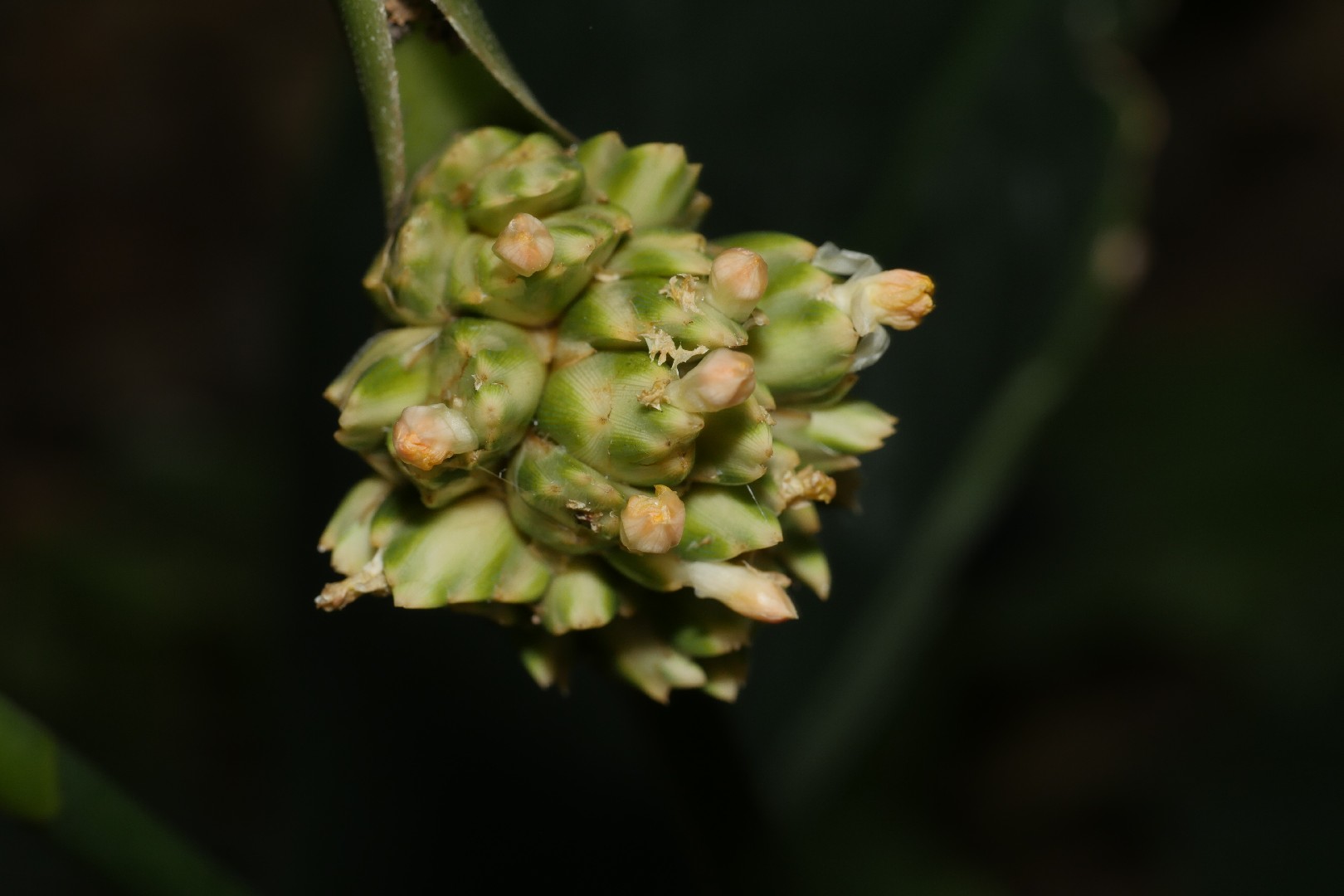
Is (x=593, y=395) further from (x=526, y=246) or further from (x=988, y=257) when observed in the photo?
(x=988, y=257)

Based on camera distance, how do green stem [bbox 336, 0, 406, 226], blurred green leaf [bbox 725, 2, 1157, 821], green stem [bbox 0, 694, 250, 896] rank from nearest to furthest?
green stem [bbox 336, 0, 406, 226]
green stem [bbox 0, 694, 250, 896]
blurred green leaf [bbox 725, 2, 1157, 821]

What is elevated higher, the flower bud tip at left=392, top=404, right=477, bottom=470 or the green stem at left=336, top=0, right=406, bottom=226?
the green stem at left=336, top=0, right=406, bottom=226

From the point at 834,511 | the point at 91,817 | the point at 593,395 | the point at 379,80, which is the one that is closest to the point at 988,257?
the point at 834,511

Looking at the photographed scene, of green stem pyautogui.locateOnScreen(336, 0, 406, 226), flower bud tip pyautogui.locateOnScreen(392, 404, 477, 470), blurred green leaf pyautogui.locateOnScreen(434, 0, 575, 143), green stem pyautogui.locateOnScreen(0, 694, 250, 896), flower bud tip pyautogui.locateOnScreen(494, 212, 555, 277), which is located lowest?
green stem pyautogui.locateOnScreen(0, 694, 250, 896)

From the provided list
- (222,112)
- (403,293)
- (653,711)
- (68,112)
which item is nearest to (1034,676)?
(653,711)

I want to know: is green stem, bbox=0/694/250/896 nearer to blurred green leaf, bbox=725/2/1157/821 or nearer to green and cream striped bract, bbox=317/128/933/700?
green and cream striped bract, bbox=317/128/933/700

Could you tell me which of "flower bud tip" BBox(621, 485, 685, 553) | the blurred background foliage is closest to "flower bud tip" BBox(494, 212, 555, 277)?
"flower bud tip" BBox(621, 485, 685, 553)

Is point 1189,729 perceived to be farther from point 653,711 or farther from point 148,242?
point 148,242
